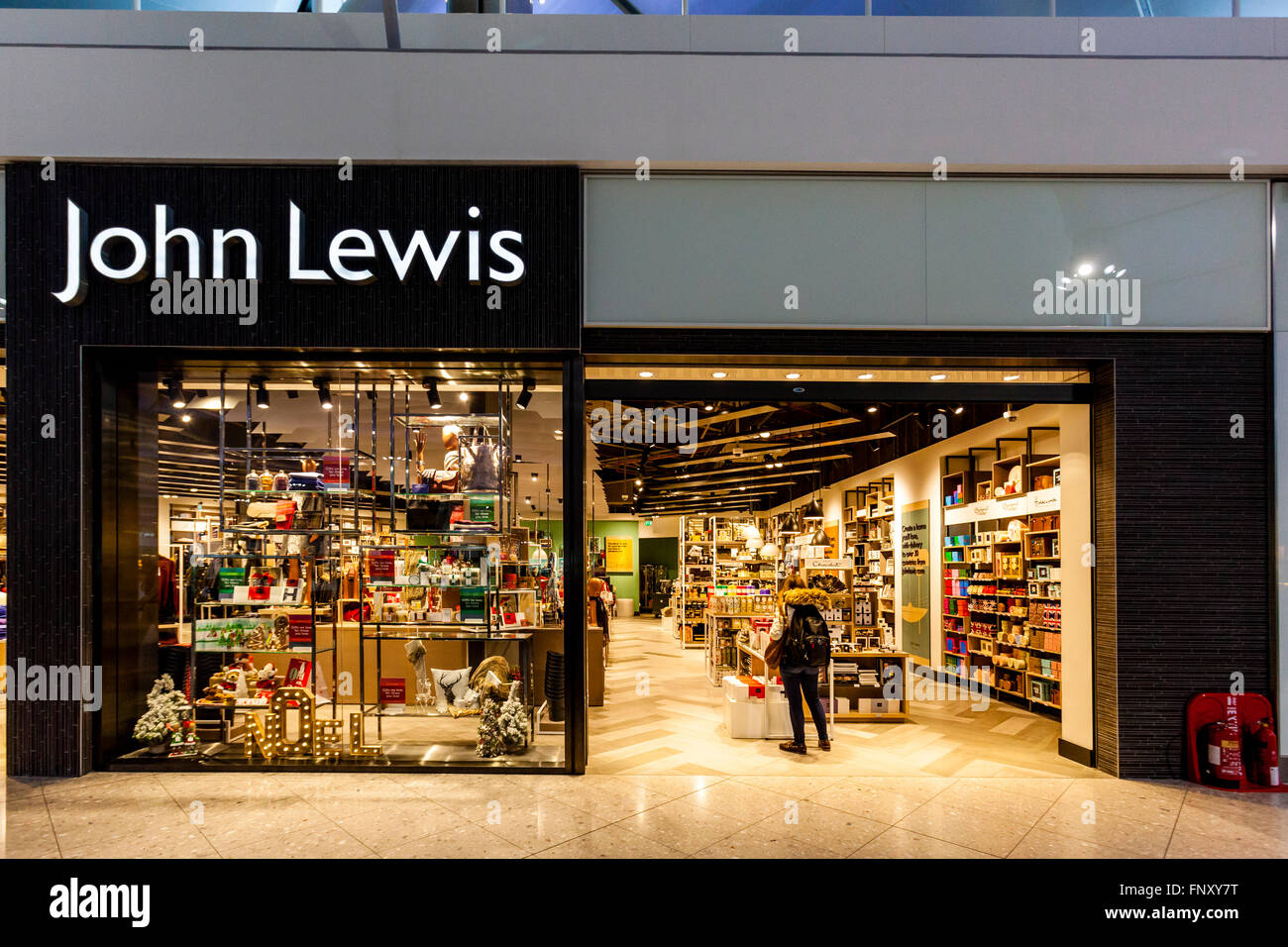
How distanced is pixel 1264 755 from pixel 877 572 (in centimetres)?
790

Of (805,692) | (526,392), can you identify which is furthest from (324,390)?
(805,692)

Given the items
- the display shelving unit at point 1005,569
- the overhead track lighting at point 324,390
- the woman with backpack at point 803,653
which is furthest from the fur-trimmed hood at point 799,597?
the overhead track lighting at point 324,390

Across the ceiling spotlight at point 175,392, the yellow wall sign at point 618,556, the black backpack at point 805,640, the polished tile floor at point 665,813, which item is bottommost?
the yellow wall sign at point 618,556

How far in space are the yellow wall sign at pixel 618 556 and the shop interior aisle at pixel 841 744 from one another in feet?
64.3

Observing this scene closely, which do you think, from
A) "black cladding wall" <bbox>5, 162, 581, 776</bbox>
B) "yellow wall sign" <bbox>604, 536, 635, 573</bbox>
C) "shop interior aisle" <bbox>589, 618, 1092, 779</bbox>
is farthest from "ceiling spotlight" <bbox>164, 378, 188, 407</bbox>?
"yellow wall sign" <bbox>604, 536, 635, 573</bbox>

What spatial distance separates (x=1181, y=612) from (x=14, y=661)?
848 centimetres

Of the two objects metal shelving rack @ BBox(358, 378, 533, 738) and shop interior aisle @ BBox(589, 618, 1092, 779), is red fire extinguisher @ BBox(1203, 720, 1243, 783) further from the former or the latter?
metal shelving rack @ BBox(358, 378, 533, 738)

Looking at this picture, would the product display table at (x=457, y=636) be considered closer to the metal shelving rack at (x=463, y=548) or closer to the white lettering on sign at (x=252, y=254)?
the metal shelving rack at (x=463, y=548)

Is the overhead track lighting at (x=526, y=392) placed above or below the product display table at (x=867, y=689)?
above

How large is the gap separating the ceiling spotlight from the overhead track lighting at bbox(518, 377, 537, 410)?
277 cm

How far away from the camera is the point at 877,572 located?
42.6ft

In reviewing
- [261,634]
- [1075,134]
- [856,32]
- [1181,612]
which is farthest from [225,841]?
[1075,134]

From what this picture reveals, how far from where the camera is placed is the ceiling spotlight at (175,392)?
5.91 m

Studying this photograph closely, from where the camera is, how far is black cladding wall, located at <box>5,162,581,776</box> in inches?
213
